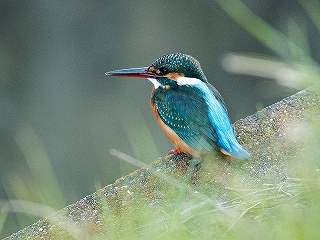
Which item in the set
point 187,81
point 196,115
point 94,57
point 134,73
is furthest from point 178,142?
point 94,57

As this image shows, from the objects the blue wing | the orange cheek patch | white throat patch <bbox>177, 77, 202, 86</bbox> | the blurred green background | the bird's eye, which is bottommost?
the blurred green background

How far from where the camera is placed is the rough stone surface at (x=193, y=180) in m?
2.18

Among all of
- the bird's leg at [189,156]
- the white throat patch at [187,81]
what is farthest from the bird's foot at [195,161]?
the white throat patch at [187,81]

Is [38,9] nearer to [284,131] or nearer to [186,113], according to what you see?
[186,113]

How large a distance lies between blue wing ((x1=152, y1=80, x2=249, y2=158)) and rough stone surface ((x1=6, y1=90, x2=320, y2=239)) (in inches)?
4.2

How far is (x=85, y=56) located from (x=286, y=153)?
13.6ft

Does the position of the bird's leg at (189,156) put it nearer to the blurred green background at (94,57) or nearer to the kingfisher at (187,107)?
the kingfisher at (187,107)

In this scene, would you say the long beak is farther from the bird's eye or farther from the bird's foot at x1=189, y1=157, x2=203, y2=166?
the bird's foot at x1=189, y1=157, x2=203, y2=166

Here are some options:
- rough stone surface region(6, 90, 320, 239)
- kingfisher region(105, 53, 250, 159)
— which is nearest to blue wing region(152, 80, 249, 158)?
kingfisher region(105, 53, 250, 159)

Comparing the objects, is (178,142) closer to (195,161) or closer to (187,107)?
(187,107)

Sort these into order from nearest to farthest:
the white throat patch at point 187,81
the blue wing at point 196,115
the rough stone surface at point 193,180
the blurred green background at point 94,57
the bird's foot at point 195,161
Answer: the rough stone surface at point 193,180
the bird's foot at point 195,161
the blue wing at point 196,115
the white throat patch at point 187,81
the blurred green background at point 94,57

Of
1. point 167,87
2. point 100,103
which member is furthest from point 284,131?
point 100,103

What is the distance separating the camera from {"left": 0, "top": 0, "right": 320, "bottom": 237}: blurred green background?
6191mm

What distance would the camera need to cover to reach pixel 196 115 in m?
2.89
